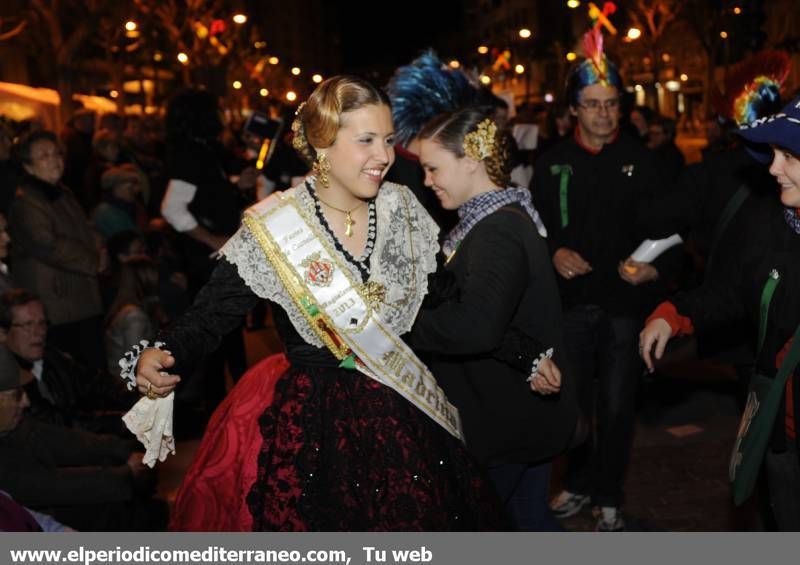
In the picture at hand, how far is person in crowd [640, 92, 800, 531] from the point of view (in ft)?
9.60

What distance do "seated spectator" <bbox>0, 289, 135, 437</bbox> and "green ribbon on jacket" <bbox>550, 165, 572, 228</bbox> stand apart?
7.88 ft

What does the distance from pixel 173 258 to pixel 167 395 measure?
4493 millimetres

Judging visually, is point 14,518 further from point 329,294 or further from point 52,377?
point 52,377

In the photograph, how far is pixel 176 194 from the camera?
605 cm

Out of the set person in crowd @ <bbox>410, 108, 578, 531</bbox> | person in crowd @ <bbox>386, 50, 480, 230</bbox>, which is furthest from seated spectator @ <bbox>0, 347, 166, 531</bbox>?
person in crowd @ <bbox>386, 50, 480, 230</bbox>

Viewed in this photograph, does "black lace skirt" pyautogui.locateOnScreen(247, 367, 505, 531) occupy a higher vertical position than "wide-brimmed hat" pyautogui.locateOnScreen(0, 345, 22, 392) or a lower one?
lower

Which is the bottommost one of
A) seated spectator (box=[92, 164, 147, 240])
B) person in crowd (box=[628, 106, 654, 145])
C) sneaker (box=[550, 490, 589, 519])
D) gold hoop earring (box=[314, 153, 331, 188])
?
sneaker (box=[550, 490, 589, 519])

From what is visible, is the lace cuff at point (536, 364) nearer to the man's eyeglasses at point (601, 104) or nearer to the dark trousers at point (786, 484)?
the dark trousers at point (786, 484)

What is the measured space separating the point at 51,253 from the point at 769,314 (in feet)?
15.1

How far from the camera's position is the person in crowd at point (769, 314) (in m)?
2.93

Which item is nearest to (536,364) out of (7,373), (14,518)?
(14,518)

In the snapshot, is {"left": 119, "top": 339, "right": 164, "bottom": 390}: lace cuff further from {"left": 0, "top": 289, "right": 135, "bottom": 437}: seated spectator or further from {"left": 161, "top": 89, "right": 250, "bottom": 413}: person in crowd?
{"left": 161, "top": 89, "right": 250, "bottom": 413}: person in crowd
